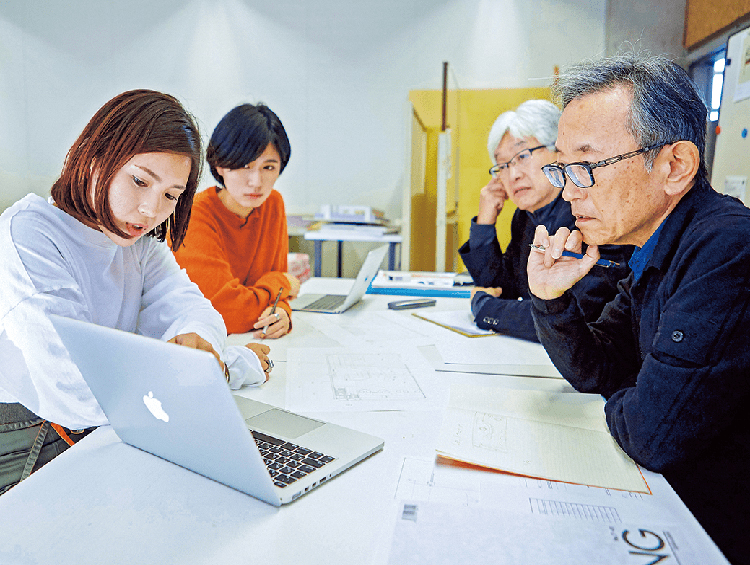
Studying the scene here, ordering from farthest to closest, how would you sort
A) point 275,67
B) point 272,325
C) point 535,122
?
point 275,67
point 535,122
point 272,325

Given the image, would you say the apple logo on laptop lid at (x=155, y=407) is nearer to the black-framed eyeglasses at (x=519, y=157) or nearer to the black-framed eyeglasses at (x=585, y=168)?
the black-framed eyeglasses at (x=585, y=168)

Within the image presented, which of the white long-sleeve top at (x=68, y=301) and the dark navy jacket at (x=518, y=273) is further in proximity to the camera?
the dark navy jacket at (x=518, y=273)

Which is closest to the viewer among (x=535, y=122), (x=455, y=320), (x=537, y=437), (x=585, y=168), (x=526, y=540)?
(x=526, y=540)

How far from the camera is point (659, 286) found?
0.88 meters

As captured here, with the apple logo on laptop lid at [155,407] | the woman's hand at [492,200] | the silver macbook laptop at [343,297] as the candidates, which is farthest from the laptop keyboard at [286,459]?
the woman's hand at [492,200]

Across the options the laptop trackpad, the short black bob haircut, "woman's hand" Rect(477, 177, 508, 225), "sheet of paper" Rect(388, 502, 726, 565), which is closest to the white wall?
"woman's hand" Rect(477, 177, 508, 225)

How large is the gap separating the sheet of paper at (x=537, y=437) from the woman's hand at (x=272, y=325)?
0.59 meters

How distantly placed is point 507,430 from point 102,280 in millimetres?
816

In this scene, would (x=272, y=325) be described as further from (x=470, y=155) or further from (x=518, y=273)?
(x=470, y=155)

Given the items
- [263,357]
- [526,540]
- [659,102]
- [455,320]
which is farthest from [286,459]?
[455,320]

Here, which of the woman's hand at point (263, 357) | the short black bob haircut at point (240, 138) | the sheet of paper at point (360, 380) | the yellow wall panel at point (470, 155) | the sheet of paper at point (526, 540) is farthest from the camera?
the yellow wall panel at point (470, 155)

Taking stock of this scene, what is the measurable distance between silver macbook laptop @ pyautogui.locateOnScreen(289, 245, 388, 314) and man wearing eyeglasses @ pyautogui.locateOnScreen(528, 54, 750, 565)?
787 millimetres

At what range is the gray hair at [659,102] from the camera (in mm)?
877

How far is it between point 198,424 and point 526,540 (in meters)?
0.38
